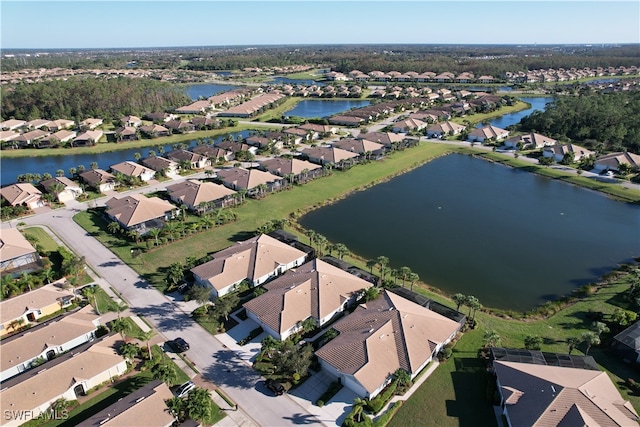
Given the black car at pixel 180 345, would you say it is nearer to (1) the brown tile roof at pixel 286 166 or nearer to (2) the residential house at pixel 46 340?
(2) the residential house at pixel 46 340

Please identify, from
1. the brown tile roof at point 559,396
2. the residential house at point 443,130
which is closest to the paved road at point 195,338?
the brown tile roof at point 559,396

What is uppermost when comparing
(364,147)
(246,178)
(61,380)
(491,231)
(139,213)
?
(364,147)

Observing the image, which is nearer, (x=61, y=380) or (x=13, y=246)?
(x=61, y=380)

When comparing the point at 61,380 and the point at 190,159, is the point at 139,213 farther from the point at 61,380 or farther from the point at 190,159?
the point at 61,380

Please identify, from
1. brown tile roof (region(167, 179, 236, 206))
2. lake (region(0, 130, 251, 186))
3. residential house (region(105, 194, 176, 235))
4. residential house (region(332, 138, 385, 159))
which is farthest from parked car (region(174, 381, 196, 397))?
lake (region(0, 130, 251, 186))

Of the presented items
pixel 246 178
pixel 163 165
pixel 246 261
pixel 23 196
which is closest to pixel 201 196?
pixel 246 178

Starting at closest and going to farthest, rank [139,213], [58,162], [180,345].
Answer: [180,345] < [139,213] < [58,162]

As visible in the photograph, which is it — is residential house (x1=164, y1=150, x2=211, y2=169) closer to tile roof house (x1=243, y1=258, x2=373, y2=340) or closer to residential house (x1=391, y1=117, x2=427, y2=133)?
→ tile roof house (x1=243, y1=258, x2=373, y2=340)

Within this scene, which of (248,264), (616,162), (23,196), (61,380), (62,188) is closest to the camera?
(61,380)
